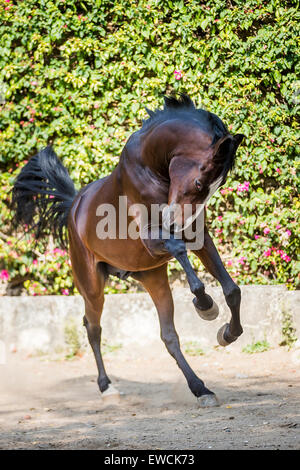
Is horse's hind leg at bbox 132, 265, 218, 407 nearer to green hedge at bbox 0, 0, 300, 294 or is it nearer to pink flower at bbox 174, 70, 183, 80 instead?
green hedge at bbox 0, 0, 300, 294

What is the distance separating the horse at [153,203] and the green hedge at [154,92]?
27.2 inches

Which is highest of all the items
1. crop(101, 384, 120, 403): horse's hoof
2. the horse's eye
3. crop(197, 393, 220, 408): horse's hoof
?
the horse's eye

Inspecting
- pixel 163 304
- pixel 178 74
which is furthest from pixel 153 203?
pixel 178 74

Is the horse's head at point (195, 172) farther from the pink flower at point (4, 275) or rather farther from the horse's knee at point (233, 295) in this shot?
the pink flower at point (4, 275)

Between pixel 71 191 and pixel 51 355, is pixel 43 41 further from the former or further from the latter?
pixel 51 355

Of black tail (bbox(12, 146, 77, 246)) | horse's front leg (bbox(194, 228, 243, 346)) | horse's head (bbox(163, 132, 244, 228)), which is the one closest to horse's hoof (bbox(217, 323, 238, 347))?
horse's front leg (bbox(194, 228, 243, 346))

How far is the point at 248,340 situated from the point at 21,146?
3.40 metres

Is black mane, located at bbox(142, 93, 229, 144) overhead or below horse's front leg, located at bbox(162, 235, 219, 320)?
overhead

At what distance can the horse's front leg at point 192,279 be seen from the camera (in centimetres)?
354

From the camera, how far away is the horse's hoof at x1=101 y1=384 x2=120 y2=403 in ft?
14.9

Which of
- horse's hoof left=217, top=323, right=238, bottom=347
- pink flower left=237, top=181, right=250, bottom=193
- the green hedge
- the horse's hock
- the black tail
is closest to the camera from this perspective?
horse's hoof left=217, top=323, right=238, bottom=347
